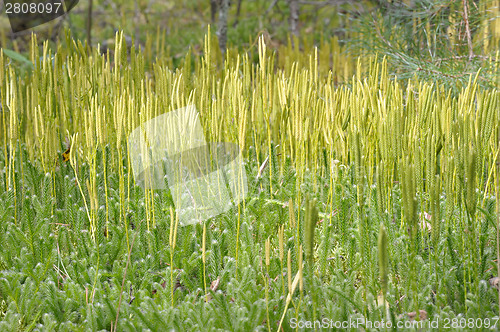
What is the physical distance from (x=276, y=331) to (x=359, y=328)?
20 cm

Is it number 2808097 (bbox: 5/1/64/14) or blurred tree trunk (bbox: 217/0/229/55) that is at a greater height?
number 2808097 (bbox: 5/1/64/14)

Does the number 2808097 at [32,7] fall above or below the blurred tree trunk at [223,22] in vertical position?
above

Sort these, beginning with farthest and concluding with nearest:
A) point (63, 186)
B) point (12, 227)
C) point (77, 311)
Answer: point (63, 186) < point (12, 227) < point (77, 311)

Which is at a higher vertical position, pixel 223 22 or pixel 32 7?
pixel 32 7

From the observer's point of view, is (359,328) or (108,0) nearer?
(359,328)

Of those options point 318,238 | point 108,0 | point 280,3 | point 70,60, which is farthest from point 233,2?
point 318,238

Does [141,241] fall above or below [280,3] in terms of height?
below

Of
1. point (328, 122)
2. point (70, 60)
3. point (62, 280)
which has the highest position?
point (70, 60)

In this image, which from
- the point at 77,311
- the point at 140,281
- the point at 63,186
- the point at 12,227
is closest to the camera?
the point at 77,311

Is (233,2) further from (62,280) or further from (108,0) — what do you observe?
(62,280)

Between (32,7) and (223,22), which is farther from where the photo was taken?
(32,7)

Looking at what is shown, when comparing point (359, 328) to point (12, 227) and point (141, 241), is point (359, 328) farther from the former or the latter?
point (12, 227)

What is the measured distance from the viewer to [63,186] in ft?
6.57

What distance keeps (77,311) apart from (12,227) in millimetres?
455
